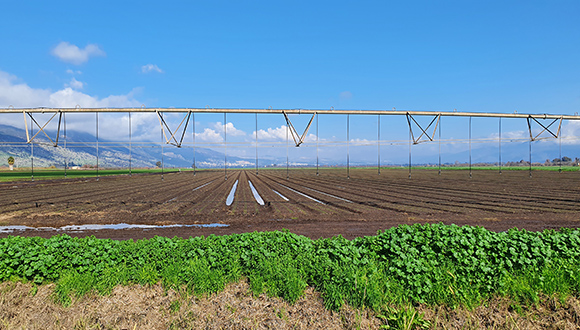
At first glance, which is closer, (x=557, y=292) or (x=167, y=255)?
(x=557, y=292)

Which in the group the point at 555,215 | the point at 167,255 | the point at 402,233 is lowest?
the point at 555,215

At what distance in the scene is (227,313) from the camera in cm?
648

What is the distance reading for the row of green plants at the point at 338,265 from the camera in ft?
22.2

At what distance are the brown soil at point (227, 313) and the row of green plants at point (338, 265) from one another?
23 cm

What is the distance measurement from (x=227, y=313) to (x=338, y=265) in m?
2.86

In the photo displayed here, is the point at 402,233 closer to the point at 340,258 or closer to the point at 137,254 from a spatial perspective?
the point at 340,258

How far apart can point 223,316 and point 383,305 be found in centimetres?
363

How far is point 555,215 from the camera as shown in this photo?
2183cm

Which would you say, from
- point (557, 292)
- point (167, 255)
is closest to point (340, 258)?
point (167, 255)

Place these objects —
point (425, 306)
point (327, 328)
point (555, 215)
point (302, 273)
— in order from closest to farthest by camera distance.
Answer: point (327, 328), point (425, 306), point (302, 273), point (555, 215)

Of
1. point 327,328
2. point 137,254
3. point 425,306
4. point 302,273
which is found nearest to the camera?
point 327,328

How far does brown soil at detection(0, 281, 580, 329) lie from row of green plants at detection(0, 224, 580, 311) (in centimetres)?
23

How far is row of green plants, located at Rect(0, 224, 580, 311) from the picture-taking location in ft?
22.2

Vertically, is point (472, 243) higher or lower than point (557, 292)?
higher
